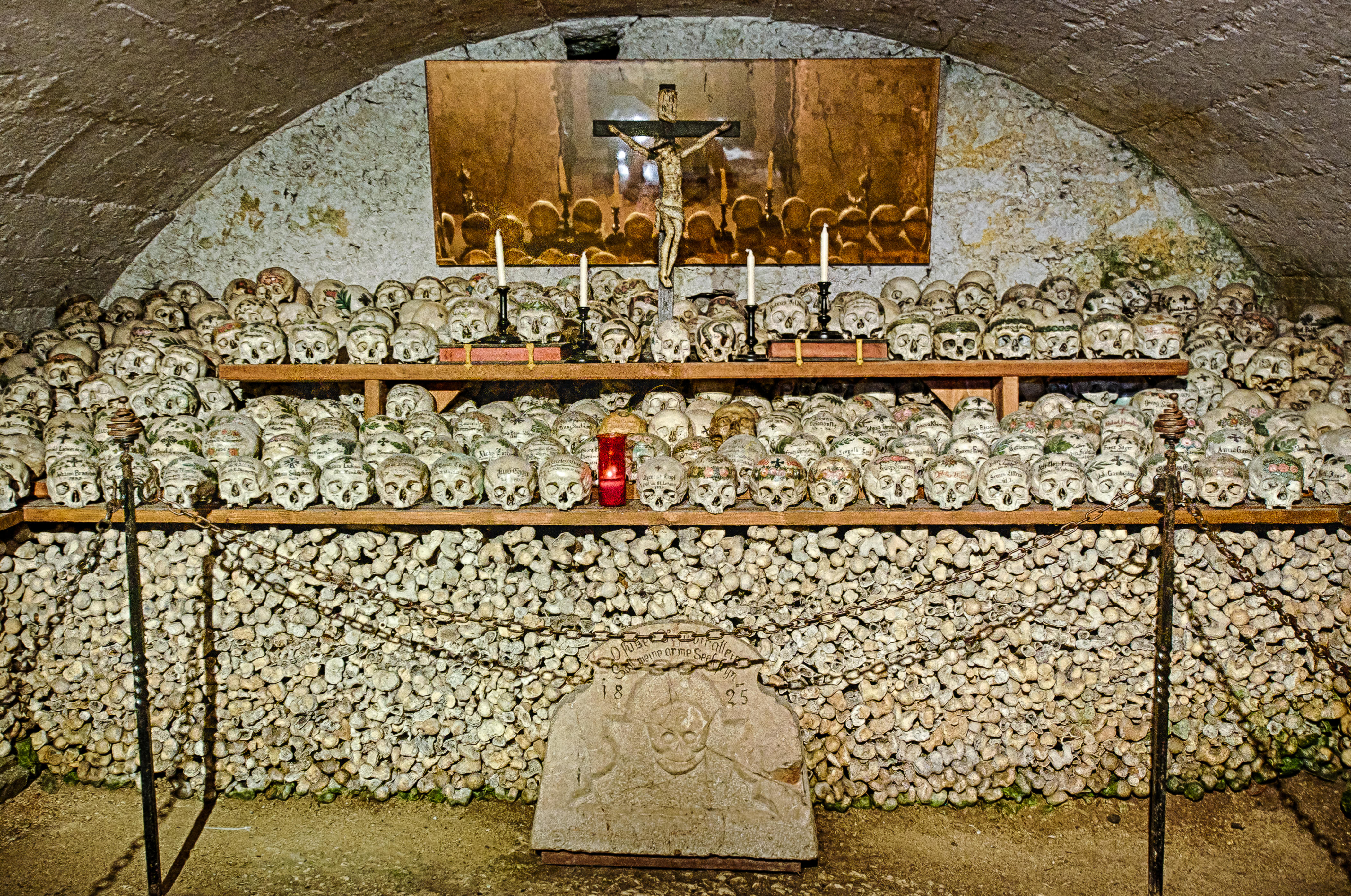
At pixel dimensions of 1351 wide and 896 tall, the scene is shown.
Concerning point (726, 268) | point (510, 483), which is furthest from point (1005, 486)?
point (726, 268)

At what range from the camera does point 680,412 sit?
12.9 ft

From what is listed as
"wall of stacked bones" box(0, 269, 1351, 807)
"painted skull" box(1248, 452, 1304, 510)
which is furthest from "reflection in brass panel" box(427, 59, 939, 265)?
"painted skull" box(1248, 452, 1304, 510)

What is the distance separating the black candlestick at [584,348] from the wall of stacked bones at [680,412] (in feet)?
0.27

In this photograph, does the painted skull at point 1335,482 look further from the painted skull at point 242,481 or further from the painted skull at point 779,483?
the painted skull at point 242,481

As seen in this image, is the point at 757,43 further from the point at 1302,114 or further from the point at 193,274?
the point at 193,274

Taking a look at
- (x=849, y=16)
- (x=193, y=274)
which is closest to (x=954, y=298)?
(x=849, y=16)

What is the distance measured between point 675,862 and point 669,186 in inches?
104

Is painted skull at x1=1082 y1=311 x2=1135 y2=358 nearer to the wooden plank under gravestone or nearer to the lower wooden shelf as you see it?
the lower wooden shelf

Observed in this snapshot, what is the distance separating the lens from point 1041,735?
362 cm

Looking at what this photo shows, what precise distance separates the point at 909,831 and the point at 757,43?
3680mm

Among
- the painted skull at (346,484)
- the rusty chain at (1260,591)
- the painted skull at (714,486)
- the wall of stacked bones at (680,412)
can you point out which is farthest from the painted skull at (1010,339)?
the painted skull at (346,484)

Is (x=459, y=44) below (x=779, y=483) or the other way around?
the other way around

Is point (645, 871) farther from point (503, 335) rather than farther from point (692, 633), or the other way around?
point (503, 335)

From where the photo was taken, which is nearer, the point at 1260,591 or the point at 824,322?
the point at 1260,591
